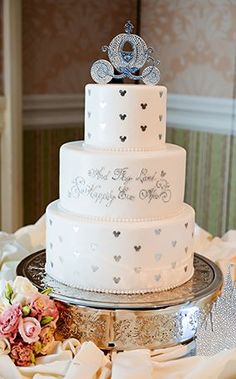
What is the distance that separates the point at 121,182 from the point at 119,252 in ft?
0.49

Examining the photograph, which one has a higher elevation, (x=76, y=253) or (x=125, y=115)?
(x=125, y=115)

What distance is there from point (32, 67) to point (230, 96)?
935mm

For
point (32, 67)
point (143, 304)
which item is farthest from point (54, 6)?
point (143, 304)

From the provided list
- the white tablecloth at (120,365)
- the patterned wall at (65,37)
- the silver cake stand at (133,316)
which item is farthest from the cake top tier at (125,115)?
the patterned wall at (65,37)

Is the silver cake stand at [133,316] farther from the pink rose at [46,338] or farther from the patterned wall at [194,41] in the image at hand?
the patterned wall at [194,41]

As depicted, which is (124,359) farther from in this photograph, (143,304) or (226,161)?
(226,161)

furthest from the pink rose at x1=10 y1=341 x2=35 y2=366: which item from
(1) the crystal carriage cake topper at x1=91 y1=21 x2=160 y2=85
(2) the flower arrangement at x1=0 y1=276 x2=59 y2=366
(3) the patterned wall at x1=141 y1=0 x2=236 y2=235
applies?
(3) the patterned wall at x1=141 y1=0 x2=236 y2=235

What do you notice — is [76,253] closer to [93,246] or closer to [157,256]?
[93,246]

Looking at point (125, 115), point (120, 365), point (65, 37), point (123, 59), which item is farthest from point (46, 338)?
point (65, 37)

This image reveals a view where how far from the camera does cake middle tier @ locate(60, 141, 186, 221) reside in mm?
1315

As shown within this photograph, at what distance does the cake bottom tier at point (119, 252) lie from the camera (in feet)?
4.31

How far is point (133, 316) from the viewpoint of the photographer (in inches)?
49.6

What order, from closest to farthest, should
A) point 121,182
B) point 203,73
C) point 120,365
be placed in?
point 120,365 < point 121,182 < point 203,73

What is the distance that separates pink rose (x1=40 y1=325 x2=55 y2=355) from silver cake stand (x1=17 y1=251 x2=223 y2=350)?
0.07 metres
